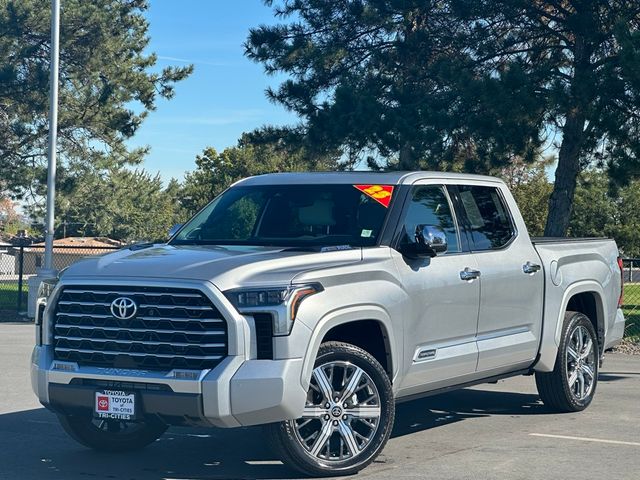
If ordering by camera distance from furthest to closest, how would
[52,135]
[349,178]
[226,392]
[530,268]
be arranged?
[52,135]
[530,268]
[349,178]
[226,392]

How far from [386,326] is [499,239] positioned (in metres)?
2.03

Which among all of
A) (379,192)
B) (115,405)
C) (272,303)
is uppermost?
(379,192)

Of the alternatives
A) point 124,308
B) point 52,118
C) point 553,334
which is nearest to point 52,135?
point 52,118

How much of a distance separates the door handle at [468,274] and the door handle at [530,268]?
0.78 meters

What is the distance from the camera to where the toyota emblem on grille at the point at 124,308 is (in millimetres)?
6852

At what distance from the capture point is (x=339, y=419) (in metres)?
7.13

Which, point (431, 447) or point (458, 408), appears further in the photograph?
point (458, 408)

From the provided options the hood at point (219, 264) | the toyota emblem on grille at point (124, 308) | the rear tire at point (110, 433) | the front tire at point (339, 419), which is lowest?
the rear tire at point (110, 433)

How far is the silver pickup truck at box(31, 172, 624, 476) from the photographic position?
Result: 6.63 metres

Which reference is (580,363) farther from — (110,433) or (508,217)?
(110,433)

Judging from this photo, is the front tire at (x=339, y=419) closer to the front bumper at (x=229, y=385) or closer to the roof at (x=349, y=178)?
the front bumper at (x=229, y=385)

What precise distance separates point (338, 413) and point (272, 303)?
973 mm

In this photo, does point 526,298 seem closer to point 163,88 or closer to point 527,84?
point 527,84

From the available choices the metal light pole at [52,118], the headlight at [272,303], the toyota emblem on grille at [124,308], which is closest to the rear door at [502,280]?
the headlight at [272,303]
